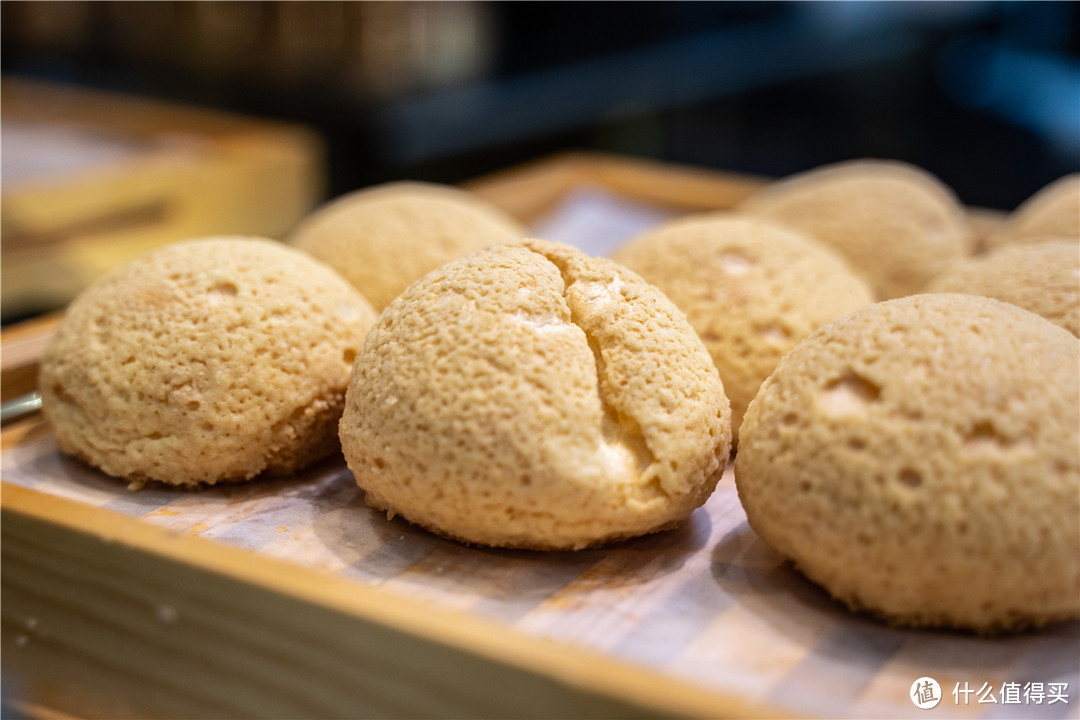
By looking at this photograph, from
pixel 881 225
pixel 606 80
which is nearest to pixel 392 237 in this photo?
pixel 881 225

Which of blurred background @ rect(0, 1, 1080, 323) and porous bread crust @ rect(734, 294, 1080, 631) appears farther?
blurred background @ rect(0, 1, 1080, 323)

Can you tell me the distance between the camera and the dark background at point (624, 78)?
8.86 feet

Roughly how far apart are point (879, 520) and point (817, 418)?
0.31 ft

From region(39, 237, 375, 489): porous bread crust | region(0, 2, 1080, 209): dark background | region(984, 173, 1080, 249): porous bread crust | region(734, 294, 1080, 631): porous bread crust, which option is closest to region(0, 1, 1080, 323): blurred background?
region(0, 2, 1080, 209): dark background

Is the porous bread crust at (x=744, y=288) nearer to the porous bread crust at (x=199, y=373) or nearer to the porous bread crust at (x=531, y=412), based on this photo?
the porous bread crust at (x=531, y=412)

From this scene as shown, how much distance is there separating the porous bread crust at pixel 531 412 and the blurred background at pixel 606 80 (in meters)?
1.79

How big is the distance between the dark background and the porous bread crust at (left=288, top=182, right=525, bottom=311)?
156 centimetres

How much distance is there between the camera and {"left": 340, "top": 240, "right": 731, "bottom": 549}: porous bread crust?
856 mm

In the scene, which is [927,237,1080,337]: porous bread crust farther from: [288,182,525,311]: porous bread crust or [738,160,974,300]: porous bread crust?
[288,182,525,311]: porous bread crust

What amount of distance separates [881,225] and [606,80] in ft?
5.55

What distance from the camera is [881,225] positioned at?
1.59 metres

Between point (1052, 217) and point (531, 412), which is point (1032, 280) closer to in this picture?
point (1052, 217)

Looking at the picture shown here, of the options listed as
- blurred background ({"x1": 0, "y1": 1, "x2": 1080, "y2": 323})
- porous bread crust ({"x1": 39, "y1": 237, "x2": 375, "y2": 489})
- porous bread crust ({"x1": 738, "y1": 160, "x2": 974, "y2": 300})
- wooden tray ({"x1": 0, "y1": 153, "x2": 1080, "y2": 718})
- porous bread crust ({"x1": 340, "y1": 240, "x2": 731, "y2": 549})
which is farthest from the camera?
blurred background ({"x1": 0, "y1": 1, "x2": 1080, "y2": 323})

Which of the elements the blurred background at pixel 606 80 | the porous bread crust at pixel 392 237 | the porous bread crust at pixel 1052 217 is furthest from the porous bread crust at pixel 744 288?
the blurred background at pixel 606 80
